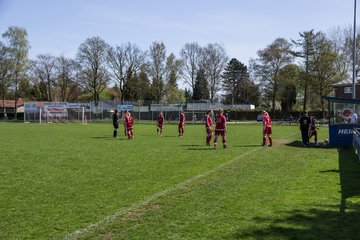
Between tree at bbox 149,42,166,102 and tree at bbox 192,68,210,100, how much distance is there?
8412 millimetres

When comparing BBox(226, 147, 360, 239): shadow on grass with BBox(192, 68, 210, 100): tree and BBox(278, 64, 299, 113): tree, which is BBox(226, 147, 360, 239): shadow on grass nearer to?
BBox(278, 64, 299, 113): tree

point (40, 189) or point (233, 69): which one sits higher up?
point (233, 69)

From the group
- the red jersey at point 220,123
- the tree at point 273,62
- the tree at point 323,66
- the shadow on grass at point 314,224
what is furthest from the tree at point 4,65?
the shadow on grass at point 314,224

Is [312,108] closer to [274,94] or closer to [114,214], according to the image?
[274,94]

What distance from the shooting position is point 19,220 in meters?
6.56

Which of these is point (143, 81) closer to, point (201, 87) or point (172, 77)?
point (172, 77)

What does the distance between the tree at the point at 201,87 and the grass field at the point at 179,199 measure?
76.9 meters

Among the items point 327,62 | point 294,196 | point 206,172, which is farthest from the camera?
point 327,62

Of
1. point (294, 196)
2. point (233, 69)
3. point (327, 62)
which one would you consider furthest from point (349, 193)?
point (233, 69)

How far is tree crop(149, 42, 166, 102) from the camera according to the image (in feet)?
282

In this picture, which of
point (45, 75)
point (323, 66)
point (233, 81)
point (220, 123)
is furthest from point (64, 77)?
point (220, 123)

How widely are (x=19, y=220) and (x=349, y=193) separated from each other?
6497 mm

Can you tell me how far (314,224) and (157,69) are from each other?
81.3m

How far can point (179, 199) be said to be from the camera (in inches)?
322
